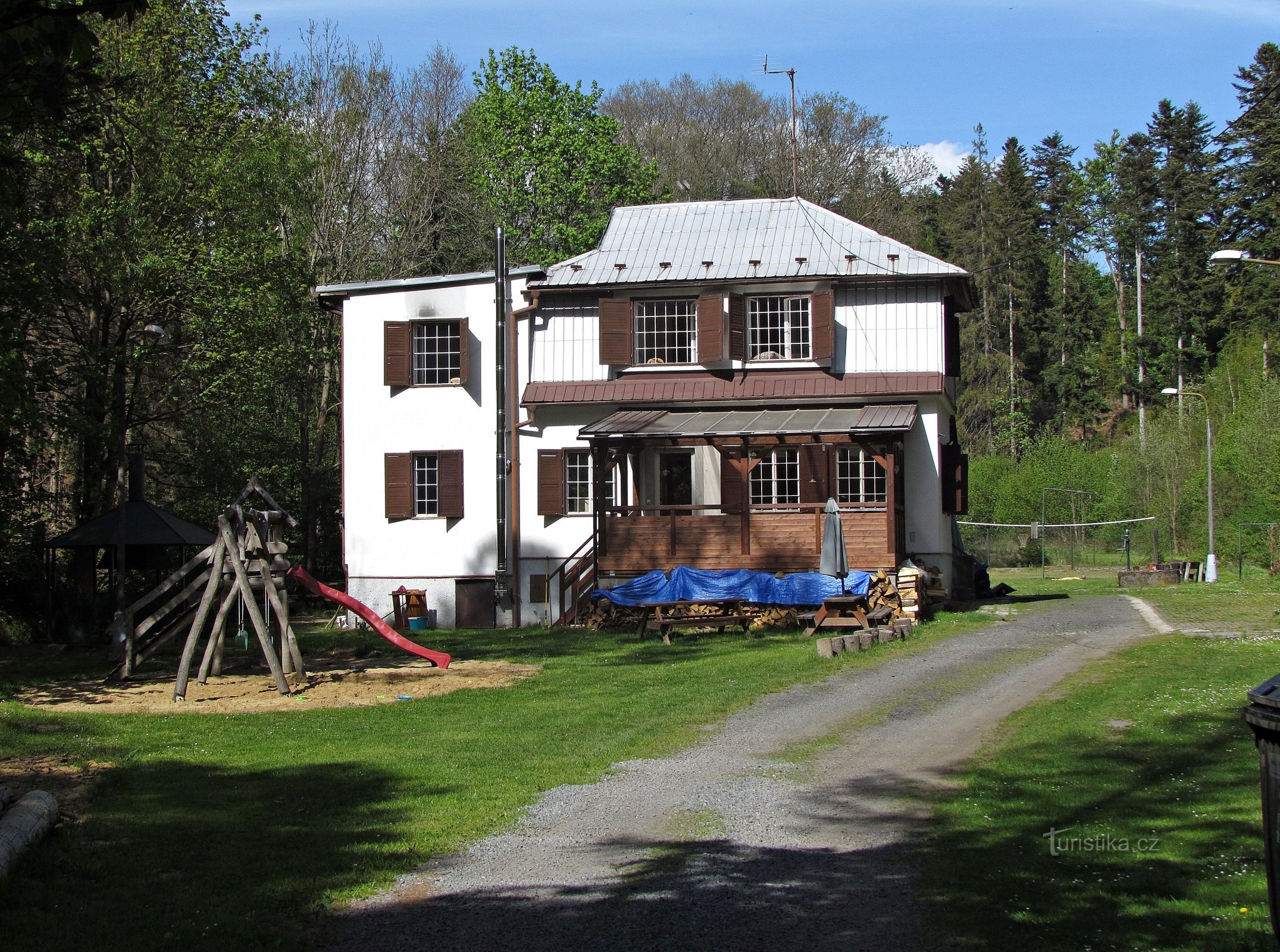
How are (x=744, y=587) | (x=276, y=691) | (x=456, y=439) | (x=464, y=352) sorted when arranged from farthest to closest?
(x=456, y=439) < (x=464, y=352) < (x=744, y=587) < (x=276, y=691)

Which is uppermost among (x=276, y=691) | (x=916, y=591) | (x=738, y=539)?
(x=738, y=539)

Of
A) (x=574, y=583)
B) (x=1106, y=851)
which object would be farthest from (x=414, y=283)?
(x=1106, y=851)

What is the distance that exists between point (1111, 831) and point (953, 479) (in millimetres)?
20919

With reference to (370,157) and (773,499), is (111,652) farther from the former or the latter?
(370,157)

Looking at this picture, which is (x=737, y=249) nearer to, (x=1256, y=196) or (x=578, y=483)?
(x=578, y=483)

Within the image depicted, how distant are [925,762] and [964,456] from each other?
849 inches

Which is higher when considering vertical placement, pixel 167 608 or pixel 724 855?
pixel 167 608

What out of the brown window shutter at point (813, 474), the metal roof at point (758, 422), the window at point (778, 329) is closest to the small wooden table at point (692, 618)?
the metal roof at point (758, 422)

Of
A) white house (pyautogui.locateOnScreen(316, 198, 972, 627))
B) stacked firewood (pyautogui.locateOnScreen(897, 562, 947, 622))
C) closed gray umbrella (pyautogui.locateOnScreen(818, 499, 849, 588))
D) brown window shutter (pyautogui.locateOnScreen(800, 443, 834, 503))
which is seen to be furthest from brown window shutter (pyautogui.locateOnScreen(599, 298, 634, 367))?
stacked firewood (pyautogui.locateOnScreen(897, 562, 947, 622))

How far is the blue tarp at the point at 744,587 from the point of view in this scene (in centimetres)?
2500

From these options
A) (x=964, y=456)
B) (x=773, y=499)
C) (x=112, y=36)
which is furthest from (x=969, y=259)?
(x=112, y=36)

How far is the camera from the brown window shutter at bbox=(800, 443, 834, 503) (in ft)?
92.3

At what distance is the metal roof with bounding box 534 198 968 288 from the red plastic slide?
11.4 metres

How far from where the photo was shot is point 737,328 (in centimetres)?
2816
